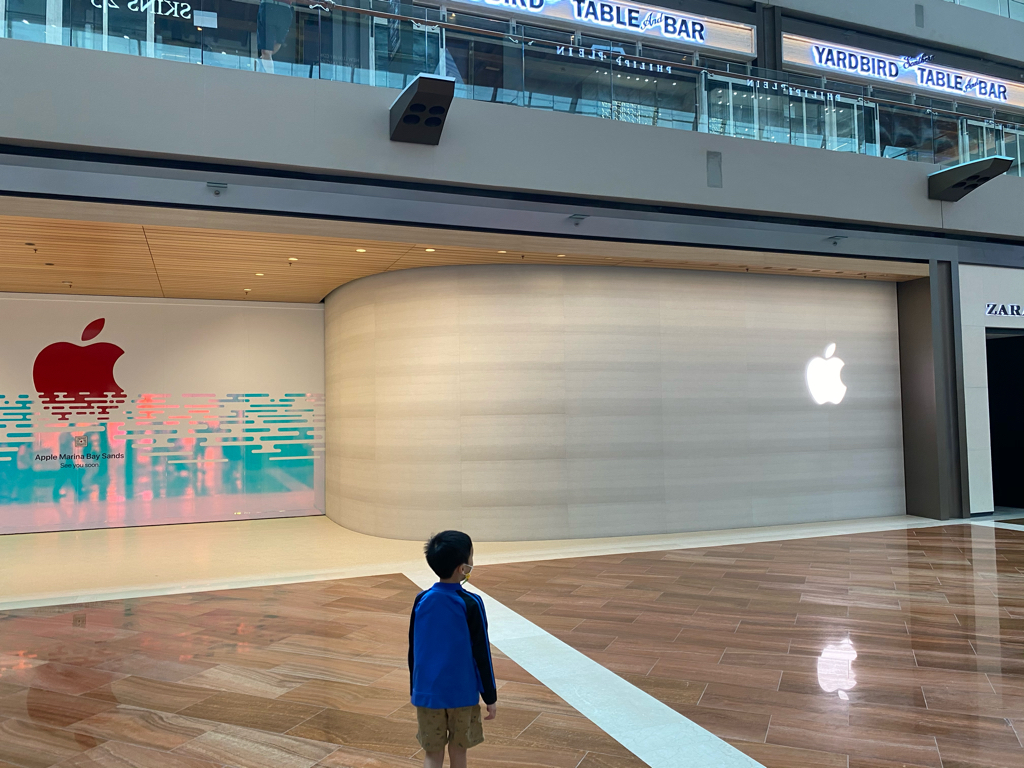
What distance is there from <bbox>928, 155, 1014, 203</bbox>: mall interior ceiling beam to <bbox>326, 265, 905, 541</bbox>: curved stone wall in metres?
1.99

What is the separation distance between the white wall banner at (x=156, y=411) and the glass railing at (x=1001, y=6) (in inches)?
570

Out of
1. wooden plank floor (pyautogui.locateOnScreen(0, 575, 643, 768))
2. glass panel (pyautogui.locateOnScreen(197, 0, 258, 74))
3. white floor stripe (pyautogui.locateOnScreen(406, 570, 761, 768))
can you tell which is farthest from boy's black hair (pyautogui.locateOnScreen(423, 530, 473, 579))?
glass panel (pyautogui.locateOnScreen(197, 0, 258, 74))

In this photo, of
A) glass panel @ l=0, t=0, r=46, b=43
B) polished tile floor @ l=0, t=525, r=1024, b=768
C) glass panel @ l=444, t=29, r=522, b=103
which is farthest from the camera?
glass panel @ l=444, t=29, r=522, b=103

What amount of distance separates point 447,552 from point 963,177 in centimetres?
1052

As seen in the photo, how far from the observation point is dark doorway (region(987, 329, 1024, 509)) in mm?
11773

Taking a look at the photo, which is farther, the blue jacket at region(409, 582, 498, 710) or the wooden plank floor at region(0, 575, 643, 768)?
the wooden plank floor at region(0, 575, 643, 768)

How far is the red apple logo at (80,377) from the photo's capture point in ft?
34.7

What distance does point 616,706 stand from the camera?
3.75 m

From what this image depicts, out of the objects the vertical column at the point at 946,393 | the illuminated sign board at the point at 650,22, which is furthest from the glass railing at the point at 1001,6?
the vertical column at the point at 946,393

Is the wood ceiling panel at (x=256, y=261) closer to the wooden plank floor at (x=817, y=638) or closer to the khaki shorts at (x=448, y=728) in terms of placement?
the wooden plank floor at (x=817, y=638)

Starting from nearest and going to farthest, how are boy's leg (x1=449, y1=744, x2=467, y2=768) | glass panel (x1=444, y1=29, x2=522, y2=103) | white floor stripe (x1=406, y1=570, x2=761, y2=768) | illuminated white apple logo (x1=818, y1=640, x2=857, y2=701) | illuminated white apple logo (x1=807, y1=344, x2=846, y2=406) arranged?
boy's leg (x1=449, y1=744, x2=467, y2=768) → white floor stripe (x1=406, y1=570, x2=761, y2=768) → illuminated white apple logo (x1=818, y1=640, x2=857, y2=701) → glass panel (x1=444, y1=29, x2=522, y2=103) → illuminated white apple logo (x1=807, y1=344, x2=846, y2=406)

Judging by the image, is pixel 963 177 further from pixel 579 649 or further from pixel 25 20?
pixel 25 20

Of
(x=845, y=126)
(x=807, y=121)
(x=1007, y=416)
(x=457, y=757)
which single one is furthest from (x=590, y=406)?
(x=1007, y=416)

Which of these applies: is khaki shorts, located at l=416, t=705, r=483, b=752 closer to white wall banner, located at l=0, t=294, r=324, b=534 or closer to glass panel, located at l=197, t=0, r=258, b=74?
glass panel, located at l=197, t=0, r=258, b=74
